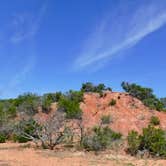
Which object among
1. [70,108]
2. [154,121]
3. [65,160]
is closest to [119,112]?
[154,121]

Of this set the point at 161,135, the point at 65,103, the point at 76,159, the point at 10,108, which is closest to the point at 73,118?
the point at 65,103

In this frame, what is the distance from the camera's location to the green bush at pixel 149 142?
2364 centimetres

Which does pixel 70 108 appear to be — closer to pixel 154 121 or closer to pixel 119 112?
pixel 119 112

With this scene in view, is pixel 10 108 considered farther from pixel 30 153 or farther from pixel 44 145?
pixel 30 153

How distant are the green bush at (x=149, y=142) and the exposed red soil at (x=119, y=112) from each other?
38.5 ft

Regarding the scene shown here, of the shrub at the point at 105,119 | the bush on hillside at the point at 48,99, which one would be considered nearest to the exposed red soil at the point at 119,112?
the shrub at the point at 105,119

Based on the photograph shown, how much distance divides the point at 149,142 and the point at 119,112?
18.5 metres

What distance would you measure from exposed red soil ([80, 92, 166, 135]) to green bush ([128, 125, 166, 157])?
38.5ft

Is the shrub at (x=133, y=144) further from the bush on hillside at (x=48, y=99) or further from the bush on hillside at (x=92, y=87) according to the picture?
the bush on hillside at (x=92, y=87)

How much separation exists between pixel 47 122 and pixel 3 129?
7.57 meters

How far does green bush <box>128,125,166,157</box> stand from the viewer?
23.6 m

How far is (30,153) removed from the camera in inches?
872

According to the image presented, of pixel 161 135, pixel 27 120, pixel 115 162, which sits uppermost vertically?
pixel 27 120

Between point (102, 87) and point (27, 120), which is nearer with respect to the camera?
point (27, 120)
